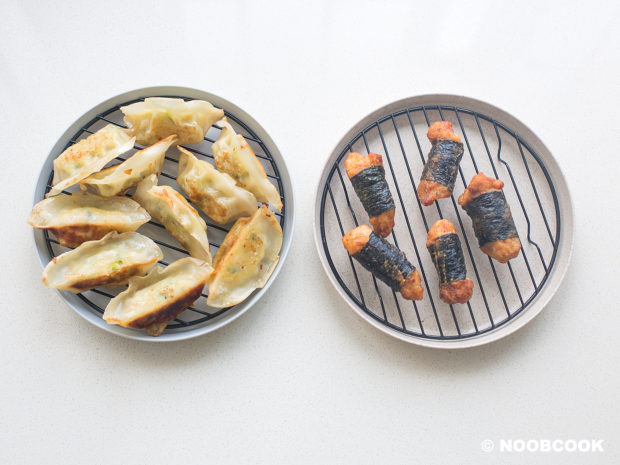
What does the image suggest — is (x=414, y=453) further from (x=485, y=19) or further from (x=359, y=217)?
(x=485, y=19)

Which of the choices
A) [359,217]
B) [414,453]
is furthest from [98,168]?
[414,453]

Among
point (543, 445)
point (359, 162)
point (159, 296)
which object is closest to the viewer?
point (159, 296)

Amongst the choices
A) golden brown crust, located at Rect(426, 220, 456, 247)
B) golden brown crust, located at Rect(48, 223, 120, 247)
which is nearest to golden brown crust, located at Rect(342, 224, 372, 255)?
golden brown crust, located at Rect(426, 220, 456, 247)

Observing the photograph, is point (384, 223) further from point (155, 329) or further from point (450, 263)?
point (155, 329)

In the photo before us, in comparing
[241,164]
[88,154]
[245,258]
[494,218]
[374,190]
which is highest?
[88,154]

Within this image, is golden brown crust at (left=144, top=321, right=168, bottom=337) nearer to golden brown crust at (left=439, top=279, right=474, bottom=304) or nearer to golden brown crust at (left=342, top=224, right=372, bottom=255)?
golden brown crust at (left=342, top=224, right=372, bottom=255)

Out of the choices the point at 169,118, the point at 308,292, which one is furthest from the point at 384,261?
the point at 169,118
